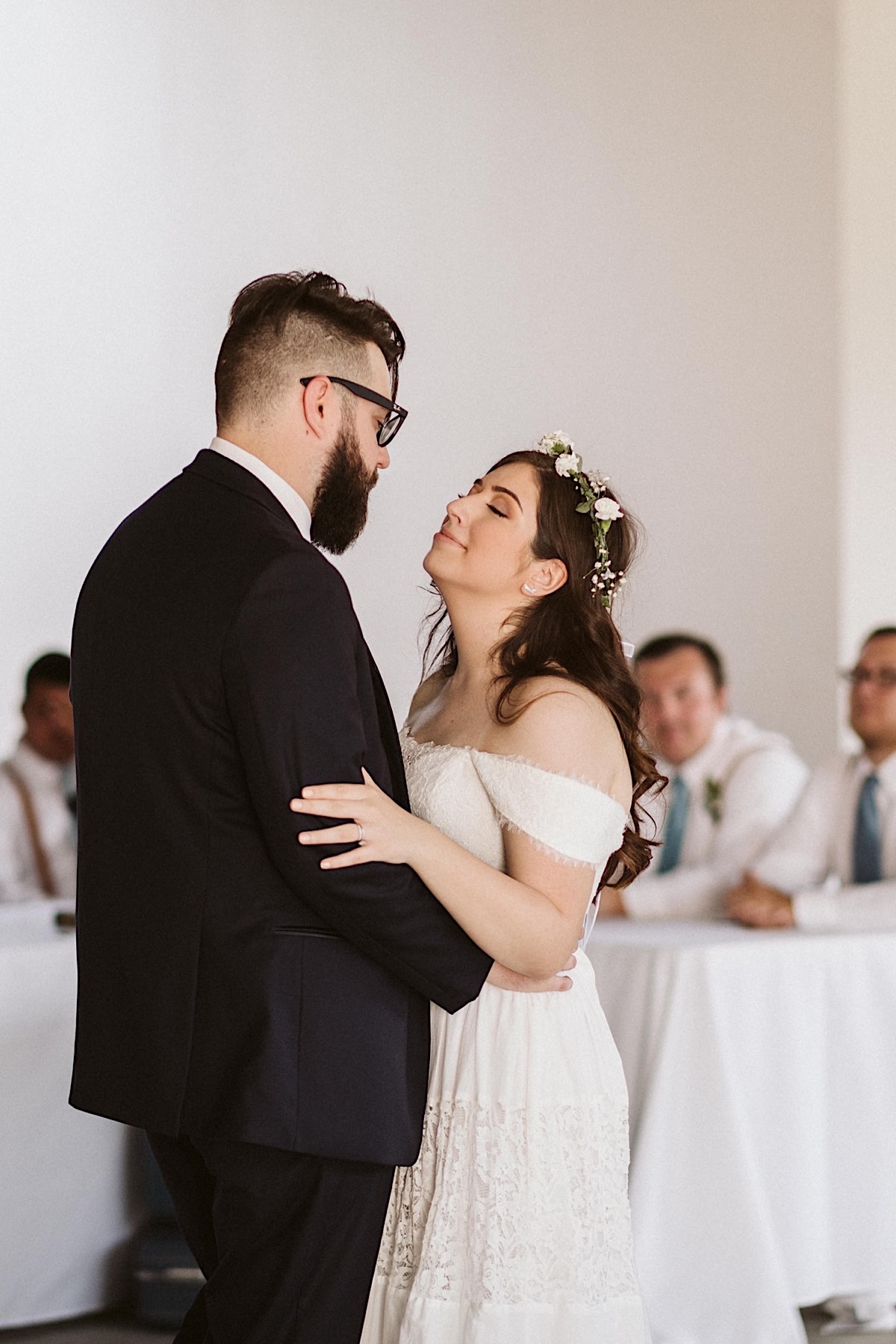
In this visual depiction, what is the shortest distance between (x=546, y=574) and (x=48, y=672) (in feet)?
9.59

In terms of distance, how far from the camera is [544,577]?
2104 millimetres

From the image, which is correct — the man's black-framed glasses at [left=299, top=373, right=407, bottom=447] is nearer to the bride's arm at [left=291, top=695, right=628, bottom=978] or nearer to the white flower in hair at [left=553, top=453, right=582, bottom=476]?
the white flower in hair at [left=553, top=453, right=582, bottom=476]

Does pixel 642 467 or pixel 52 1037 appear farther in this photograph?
pixel 642 467

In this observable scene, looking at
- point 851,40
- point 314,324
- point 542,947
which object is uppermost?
point 851,40

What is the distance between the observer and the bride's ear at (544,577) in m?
2.10

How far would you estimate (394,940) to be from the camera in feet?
5.49

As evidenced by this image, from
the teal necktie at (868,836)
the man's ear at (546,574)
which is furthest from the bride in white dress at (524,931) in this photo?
the teal necktie at (868,836)

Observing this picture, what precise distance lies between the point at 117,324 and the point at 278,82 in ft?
3.94

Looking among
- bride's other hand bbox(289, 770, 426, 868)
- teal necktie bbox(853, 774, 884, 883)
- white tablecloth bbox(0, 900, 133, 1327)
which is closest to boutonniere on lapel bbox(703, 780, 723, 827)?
teal necktie bbox(853, 774, 884, 883)

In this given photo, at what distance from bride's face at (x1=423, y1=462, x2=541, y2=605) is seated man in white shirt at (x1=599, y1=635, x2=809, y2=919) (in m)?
2.20

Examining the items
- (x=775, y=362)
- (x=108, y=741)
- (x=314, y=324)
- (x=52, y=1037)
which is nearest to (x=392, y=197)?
(x=775, y=362)

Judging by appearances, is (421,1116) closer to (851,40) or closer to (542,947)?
(542,947)

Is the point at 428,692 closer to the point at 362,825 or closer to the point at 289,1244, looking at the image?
the point at 362,825

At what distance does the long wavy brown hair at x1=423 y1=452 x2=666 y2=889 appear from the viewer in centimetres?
205
